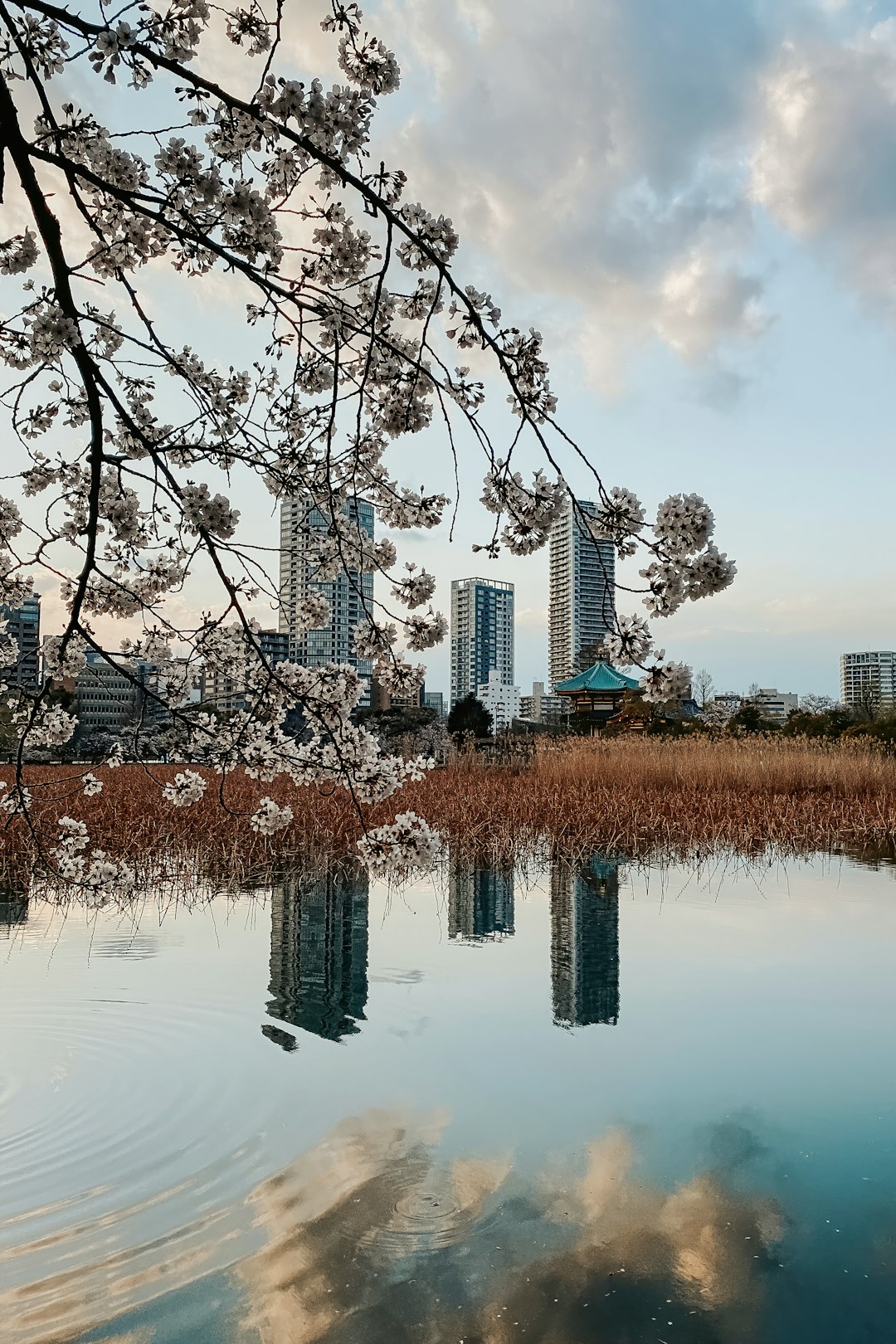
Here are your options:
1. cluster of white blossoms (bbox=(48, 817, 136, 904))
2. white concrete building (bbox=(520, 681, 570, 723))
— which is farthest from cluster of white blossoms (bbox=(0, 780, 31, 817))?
white concrete building (bbox=(520, 681, 570, 723))

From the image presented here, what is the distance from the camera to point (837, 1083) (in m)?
3.73

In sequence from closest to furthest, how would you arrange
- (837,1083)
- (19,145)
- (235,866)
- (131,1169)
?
(19,145) < (131,1169) < (837,1083) < (235,866)

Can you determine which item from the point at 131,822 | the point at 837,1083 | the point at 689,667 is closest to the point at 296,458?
the point at 689,667

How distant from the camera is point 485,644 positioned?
87875 mm

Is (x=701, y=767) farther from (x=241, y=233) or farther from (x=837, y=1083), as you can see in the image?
(x=241, y=233)

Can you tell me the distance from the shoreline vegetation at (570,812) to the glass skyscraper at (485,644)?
64680 millimetres

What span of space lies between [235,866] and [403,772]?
5.88 metres

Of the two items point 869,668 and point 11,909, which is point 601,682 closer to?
point 11,909

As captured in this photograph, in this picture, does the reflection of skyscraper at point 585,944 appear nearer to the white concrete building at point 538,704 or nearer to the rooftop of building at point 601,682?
the rooftop of building at point 601,682

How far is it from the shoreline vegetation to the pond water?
2.99m

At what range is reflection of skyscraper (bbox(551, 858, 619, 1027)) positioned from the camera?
15.5ft

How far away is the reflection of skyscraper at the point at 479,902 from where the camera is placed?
6575 mm

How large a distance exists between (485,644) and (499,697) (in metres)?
8.65

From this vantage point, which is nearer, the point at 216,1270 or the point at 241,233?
the point at 216,1270
